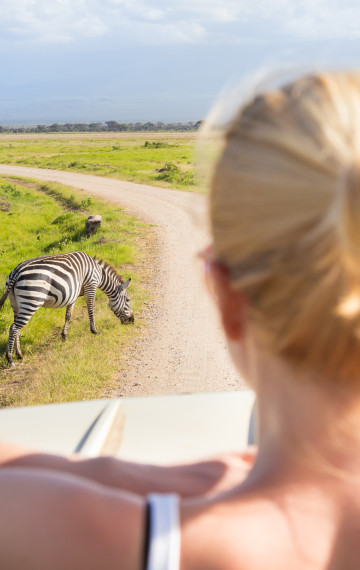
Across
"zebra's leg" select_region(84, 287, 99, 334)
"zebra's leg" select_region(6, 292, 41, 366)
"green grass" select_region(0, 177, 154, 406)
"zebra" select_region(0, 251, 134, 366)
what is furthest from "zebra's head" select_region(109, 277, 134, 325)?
"zebra's leg" select_region(6, 292, 41, 366)

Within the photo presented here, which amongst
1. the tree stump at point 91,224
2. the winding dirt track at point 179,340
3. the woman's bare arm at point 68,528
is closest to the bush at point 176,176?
the tree stump at point 91,224

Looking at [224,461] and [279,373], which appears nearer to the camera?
[279,373]

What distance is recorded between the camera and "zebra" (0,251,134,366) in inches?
235

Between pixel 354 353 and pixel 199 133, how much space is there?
0.54 metres

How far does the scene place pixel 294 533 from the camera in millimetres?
766

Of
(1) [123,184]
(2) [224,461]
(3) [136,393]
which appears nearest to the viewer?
(2) [224,461]

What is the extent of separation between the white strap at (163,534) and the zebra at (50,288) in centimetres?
550

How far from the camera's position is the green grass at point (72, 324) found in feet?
17.6

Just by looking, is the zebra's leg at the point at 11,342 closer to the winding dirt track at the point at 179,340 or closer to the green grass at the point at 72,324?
the green grass at the point at 72,324

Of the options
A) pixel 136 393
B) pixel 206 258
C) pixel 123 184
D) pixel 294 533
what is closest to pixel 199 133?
pixel 206 258

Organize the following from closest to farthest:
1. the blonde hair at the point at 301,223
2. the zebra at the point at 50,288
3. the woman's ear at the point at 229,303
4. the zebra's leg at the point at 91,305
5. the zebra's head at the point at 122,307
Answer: the blonde hair at the point at 301,223
the woman's ear at the point at 229,303
the zebra at the point at 50,288
the zebra's leg at the point at 91,305
the zebra's head at the point at 122,307

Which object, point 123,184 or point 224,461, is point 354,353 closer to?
point 224,461

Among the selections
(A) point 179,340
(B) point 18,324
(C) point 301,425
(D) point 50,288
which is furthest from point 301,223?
(A) point 179,340

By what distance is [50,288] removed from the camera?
6066 millimetres
